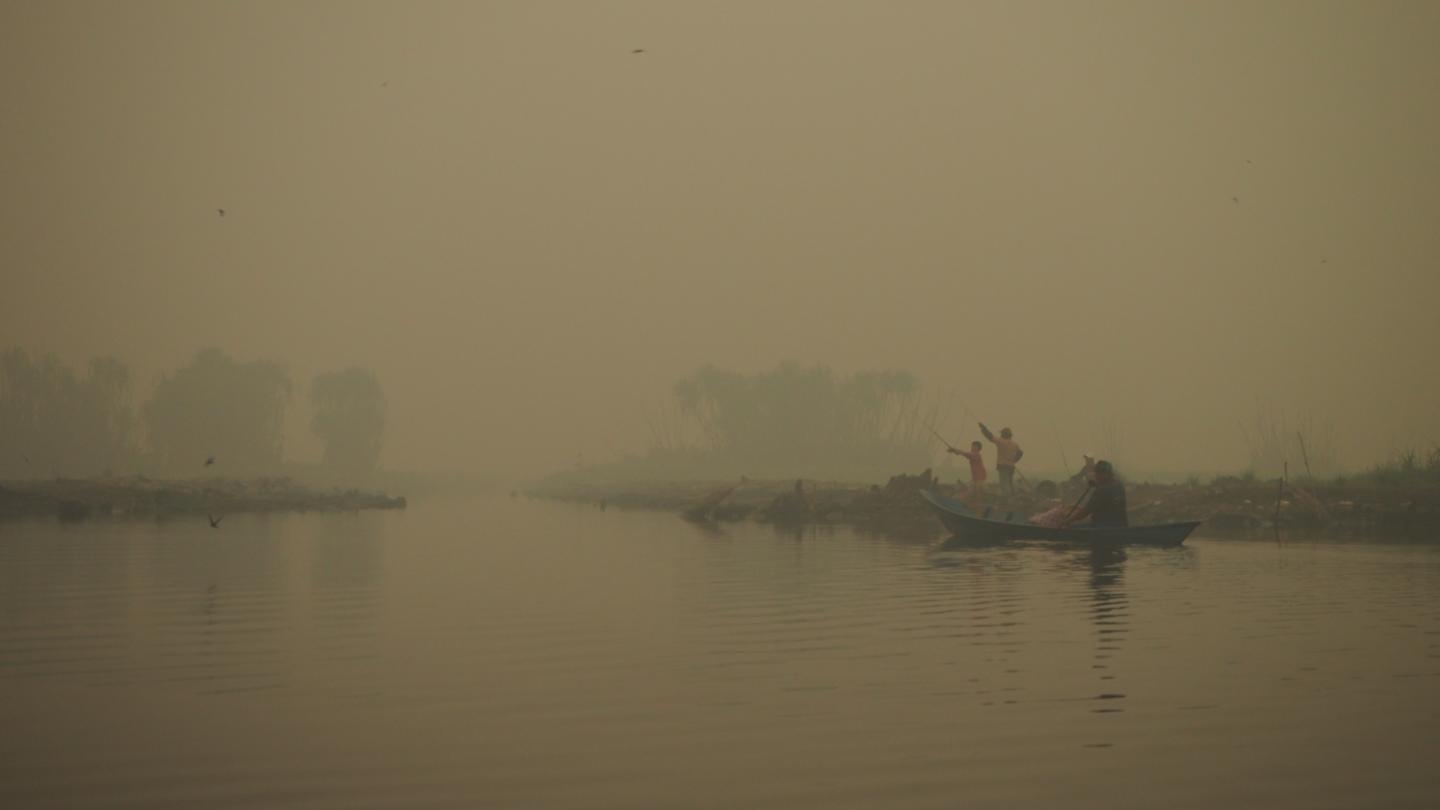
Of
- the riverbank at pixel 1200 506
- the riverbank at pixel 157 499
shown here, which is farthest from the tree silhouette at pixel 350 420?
the riverbank at pixel 1200 506

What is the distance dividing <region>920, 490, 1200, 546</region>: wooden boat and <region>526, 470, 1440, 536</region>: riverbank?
0.76m

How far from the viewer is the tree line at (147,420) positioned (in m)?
90.1

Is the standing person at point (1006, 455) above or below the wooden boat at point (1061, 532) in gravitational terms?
above

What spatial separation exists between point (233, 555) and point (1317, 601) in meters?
23.7

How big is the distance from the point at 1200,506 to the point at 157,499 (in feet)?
136

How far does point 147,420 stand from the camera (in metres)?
94.8

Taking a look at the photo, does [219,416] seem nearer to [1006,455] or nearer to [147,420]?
[147,420]

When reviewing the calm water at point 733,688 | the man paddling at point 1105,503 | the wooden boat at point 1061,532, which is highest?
the man paddling at point 1105,503

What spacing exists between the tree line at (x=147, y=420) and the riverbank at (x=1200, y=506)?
57974 millimetres

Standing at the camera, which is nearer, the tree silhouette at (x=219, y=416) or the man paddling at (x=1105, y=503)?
the man paddling at (x=1105, y=503)

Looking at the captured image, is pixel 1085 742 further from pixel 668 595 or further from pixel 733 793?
pixel 668 595

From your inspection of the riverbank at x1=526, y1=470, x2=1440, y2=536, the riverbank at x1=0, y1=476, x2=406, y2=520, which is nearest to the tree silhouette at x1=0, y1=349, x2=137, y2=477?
the riverbank at x1=0, y1=476, x2=406, y2=520

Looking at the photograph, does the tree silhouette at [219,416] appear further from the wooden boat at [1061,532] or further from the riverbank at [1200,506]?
the wooden boat at [1061,532]

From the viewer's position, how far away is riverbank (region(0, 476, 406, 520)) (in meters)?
51.1
